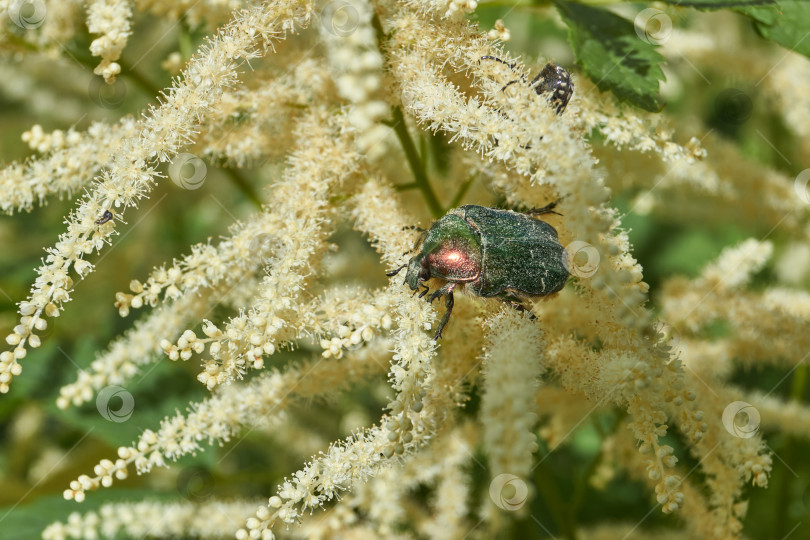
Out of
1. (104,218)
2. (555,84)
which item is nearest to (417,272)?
(555,84)

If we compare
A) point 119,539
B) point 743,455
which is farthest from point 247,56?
point 119,539

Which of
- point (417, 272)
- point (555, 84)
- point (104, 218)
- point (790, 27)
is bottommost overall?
point (790, 27)

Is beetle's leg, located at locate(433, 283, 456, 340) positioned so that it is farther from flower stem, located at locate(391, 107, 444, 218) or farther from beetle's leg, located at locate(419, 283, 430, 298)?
flower stem, located at locate(391, 107, 444, 218)

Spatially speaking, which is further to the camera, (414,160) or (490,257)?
(414,160)

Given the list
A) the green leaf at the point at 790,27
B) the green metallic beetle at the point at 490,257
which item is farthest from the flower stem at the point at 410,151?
the green leaf at the point at 790,27

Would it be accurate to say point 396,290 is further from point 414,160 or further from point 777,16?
point 777,16

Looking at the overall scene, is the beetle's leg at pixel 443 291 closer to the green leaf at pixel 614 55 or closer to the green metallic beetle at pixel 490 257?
the green metallic beetle at pixel 490 257
